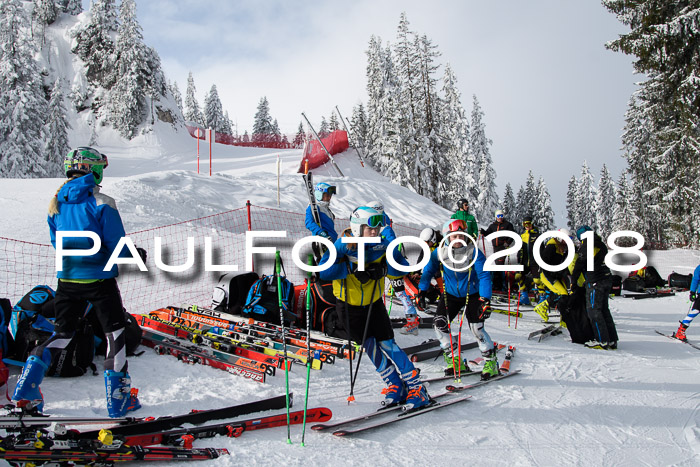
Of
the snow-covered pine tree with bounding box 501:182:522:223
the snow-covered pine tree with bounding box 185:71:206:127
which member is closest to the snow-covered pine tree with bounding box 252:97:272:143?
the snow-covered pine tree with bounding box 185:71:206:127

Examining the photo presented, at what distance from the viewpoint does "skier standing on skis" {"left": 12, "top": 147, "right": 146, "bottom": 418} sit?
137 inches

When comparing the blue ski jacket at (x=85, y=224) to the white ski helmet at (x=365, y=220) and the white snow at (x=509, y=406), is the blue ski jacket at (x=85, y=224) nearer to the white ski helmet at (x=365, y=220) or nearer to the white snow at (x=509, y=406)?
the white snow at (x=509, y=406)

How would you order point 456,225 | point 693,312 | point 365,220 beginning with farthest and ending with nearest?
1. point 693,312
2. point 456,225
3. point 365,220

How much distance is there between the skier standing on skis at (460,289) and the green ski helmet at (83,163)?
3697 mm

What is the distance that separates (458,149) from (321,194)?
110 feet

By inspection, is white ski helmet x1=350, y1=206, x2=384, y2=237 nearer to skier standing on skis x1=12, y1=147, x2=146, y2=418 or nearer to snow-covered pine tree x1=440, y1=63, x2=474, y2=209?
skier standing on skis x1=12, y1=147, x2=146, y2=418

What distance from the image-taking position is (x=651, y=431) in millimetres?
4273

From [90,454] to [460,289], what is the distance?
4214 mm

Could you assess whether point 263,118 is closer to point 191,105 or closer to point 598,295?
point 191,105

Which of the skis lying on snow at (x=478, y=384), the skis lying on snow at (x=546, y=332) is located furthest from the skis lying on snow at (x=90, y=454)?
the skis lying on snow at (x=546, y=332)

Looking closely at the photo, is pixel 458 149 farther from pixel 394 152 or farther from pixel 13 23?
pixel 13 23

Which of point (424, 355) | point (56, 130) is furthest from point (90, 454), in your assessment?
point (56, 130)

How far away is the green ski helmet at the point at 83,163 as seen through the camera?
3588 millimetres

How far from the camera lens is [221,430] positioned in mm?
3416
